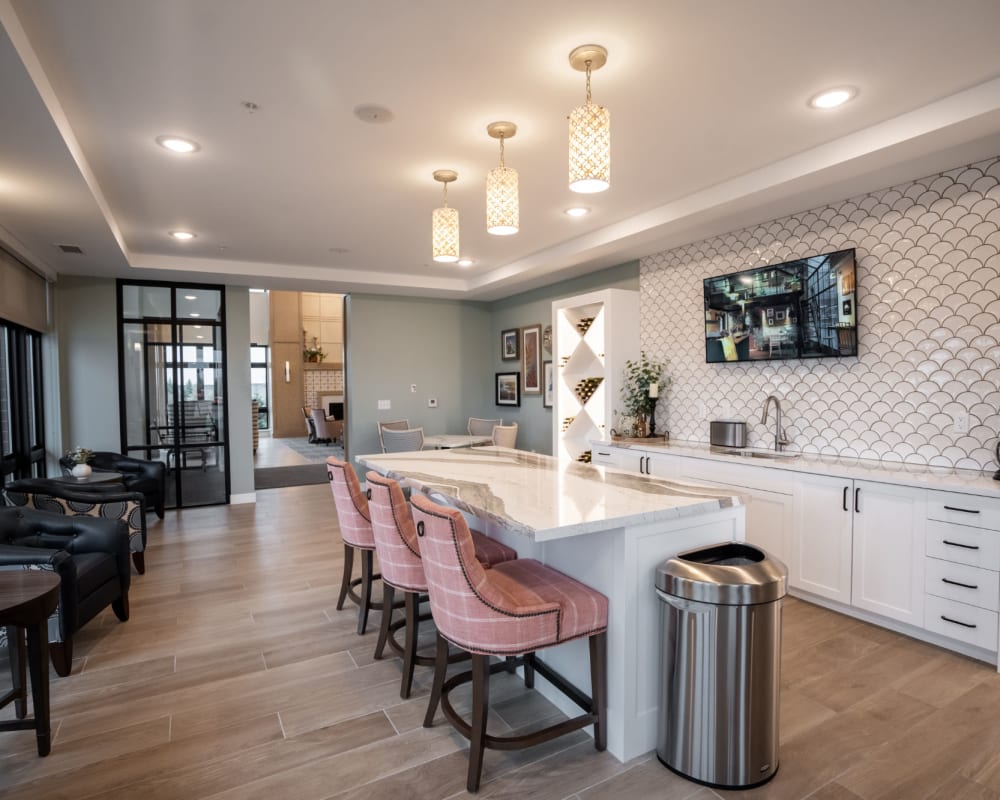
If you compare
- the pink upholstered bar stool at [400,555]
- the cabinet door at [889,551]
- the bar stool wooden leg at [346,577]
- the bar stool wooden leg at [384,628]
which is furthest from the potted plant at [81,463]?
the cabinet door at [889,551]

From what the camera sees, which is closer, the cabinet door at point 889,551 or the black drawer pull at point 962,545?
the black drawer pull at point 962,545

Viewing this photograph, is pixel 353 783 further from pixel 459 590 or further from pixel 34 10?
pixel 34 10

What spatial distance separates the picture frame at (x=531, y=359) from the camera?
6.88 m

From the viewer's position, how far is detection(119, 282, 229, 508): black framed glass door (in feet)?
20.9

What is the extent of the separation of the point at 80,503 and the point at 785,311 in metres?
4.87

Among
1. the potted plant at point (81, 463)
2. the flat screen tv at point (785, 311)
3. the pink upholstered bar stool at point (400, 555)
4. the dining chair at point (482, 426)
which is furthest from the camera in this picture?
the dining chair at point (482, 426)

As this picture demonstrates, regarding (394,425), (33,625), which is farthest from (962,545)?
(394,425)

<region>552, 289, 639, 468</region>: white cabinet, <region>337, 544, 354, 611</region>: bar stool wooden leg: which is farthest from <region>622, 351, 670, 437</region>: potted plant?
<region>337, 544, 354, 611</region>: bar stool wooden leg

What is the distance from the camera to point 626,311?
17.3ft

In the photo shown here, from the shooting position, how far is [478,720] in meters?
1.95

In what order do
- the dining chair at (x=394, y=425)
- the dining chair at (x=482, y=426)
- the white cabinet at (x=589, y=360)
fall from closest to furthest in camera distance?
the white cabinet at (x=589, y=360)
the dining chair at (x=394, y=425)
the dining chair at (x=482, y=426)

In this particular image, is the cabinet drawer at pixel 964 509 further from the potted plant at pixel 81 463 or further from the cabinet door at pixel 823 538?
the potted plant at pixel 81 463

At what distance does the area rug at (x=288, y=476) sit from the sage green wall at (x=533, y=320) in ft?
8.80

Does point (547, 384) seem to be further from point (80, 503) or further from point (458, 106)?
point (80, 503)
